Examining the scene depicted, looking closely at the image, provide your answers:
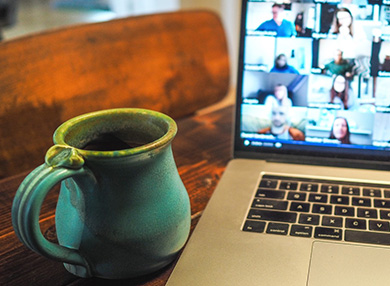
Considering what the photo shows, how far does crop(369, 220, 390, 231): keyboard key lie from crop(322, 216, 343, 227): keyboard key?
0.09 feet

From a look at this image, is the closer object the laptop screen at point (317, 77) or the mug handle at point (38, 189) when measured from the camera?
the mug handle at point (38, 189)

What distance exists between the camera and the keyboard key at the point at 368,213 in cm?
49

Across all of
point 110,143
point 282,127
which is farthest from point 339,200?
point 110,143

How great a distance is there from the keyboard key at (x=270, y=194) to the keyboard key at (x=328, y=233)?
7cm

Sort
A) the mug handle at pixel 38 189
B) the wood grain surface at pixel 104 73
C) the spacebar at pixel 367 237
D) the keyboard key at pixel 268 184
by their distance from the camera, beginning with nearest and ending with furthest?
the mug handle at pixel 38 189, the spacebar at pixel 367 237, the keyboard key at pixel 268 184, the wood grain surface at pixel 104 73

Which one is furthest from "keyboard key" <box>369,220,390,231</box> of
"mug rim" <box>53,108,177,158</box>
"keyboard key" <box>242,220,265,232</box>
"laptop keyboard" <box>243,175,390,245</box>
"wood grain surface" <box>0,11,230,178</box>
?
"wood grain surface" <box>0,11,230,178</box>

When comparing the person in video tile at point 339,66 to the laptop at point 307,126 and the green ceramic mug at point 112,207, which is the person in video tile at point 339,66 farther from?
the green ceramic mug at point 112,207

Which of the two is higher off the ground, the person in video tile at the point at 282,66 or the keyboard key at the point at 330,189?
the person in video tile at the point at 282,66

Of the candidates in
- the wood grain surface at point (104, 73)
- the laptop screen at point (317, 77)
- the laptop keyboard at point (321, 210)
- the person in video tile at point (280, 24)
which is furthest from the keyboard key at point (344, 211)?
the wood grain surface at point (104, 73)

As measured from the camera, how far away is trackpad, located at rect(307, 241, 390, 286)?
1.33 feet

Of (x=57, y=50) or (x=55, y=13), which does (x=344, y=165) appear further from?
(x=55, y=13)

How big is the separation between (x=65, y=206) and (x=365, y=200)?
304 mm

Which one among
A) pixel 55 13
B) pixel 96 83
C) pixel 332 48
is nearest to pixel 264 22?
pixel 332 48

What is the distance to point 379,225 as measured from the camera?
47 centimetres
